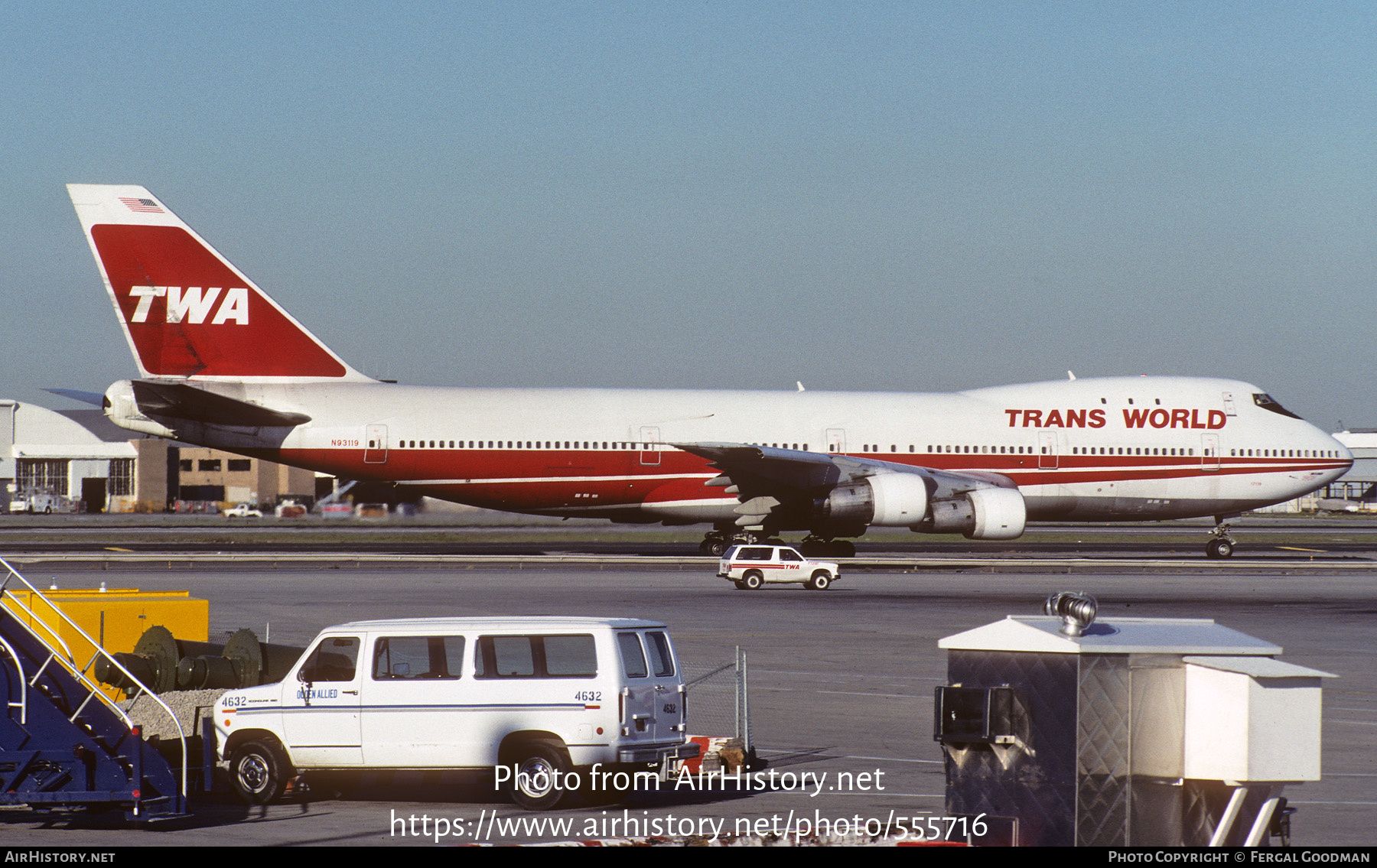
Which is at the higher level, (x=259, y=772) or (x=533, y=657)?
(x=533, y=657)

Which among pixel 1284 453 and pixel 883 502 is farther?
pixel 1284 453

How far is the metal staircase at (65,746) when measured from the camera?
12.2m

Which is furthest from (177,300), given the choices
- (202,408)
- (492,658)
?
(492,658)

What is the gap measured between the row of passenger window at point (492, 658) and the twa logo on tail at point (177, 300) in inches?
1330

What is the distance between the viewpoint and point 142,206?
45.3 m

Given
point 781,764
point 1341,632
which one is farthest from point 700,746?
point 1341,632

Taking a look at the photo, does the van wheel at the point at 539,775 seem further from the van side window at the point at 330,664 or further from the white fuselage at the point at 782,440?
the white fuselage at the point at 782,440

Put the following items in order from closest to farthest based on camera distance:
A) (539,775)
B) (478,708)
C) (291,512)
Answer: (539,775), (478,708), (291,512)

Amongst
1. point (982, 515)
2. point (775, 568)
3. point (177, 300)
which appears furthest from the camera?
point (177, 300)

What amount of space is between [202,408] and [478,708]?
32.9m

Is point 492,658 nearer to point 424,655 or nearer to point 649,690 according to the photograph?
point 424,655

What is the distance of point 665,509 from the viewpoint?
46.8 metres
